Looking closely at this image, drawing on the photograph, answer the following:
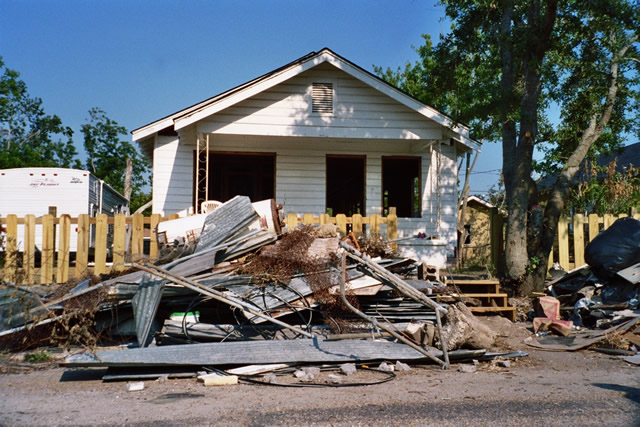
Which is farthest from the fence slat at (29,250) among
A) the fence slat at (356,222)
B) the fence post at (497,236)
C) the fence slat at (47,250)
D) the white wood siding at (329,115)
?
the fence post at (497,236)

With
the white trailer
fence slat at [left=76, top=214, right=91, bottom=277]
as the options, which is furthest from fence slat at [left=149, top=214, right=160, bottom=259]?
the white trailer

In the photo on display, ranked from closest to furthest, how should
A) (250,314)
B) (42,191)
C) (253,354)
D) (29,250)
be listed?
(253,354)
(250,314)
(29,250)
(42,191)

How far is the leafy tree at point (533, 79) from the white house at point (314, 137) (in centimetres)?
123

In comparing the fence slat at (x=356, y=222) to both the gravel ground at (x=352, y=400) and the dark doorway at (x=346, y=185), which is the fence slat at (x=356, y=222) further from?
the dark doorway at (x=346, y=185)

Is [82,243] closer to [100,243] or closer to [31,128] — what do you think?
[100,243]

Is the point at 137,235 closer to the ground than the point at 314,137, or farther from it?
closer to the ground

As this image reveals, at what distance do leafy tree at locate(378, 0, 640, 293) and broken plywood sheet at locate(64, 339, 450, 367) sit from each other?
15.5 ft

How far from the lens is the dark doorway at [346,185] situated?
54.5ft

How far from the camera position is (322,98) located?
1254cm

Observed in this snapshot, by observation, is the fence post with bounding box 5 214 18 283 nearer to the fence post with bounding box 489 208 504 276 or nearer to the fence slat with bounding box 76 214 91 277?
the fence slat with bounding box 76 214 91 277

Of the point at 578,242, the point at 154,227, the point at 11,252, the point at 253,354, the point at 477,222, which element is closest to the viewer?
the point at 253,354

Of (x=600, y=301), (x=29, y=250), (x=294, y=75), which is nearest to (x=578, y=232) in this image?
(x=600, y=301)

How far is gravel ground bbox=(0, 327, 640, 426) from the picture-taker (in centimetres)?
373

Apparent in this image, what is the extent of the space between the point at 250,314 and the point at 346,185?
597 inches
